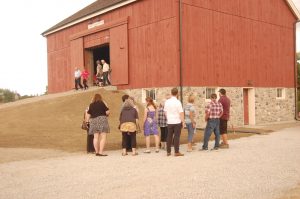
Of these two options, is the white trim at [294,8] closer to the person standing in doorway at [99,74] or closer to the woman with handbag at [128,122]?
the person standing in doorway at [99,74]

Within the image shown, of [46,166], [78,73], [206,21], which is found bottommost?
[46,166]

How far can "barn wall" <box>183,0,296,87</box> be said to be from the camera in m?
18.7

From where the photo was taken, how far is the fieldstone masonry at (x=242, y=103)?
1867 cm

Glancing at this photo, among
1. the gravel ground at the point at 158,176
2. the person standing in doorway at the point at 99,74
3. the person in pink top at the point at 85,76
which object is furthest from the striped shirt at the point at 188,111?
the person in pink top at the point at 85,76

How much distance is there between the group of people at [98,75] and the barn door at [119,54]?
0.36 meters

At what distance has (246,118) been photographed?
71.4 feet

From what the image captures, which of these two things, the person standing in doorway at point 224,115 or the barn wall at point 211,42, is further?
the barn wall at point 211,42

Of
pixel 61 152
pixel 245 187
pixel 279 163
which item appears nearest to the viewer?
pixel 245 187

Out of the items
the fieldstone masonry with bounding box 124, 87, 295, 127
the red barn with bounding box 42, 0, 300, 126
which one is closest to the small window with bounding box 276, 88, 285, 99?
the red barn with bounding box 42, 0, 300, 126

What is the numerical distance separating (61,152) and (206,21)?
1140 cm

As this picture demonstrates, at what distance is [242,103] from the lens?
21328mm

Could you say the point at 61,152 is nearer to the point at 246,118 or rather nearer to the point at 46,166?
the point at 46,166

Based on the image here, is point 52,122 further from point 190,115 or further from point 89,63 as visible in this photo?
point 190,115

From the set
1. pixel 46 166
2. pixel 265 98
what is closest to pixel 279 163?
pixel 46 166
